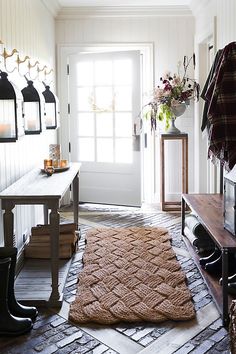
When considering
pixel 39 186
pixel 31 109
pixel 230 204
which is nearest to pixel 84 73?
pixel 31 109

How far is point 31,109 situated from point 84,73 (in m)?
2.49

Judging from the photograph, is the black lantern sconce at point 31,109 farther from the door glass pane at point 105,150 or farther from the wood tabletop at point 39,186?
the door glass pane at point 105,150

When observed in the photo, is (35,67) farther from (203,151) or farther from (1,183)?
(203,151)

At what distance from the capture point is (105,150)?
20.4ft

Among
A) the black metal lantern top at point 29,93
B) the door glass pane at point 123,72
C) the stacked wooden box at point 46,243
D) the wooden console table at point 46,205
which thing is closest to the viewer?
the wooden console table at point 46,205

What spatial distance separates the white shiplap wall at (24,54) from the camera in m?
3.54

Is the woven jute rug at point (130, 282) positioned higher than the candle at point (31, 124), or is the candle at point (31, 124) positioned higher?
the candle at point (31, 124)

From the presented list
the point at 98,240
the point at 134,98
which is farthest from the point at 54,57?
the point at 98,240

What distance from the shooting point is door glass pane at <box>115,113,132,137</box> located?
6.09 meters

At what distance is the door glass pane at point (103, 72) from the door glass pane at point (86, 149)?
0.78 m

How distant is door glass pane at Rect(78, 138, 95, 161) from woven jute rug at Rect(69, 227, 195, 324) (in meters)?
1.83

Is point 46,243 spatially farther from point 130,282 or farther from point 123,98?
point 123,98

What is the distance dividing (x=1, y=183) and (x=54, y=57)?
3085 mm

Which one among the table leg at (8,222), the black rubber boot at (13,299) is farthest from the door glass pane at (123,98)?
the black rubber boot at (13,299)
